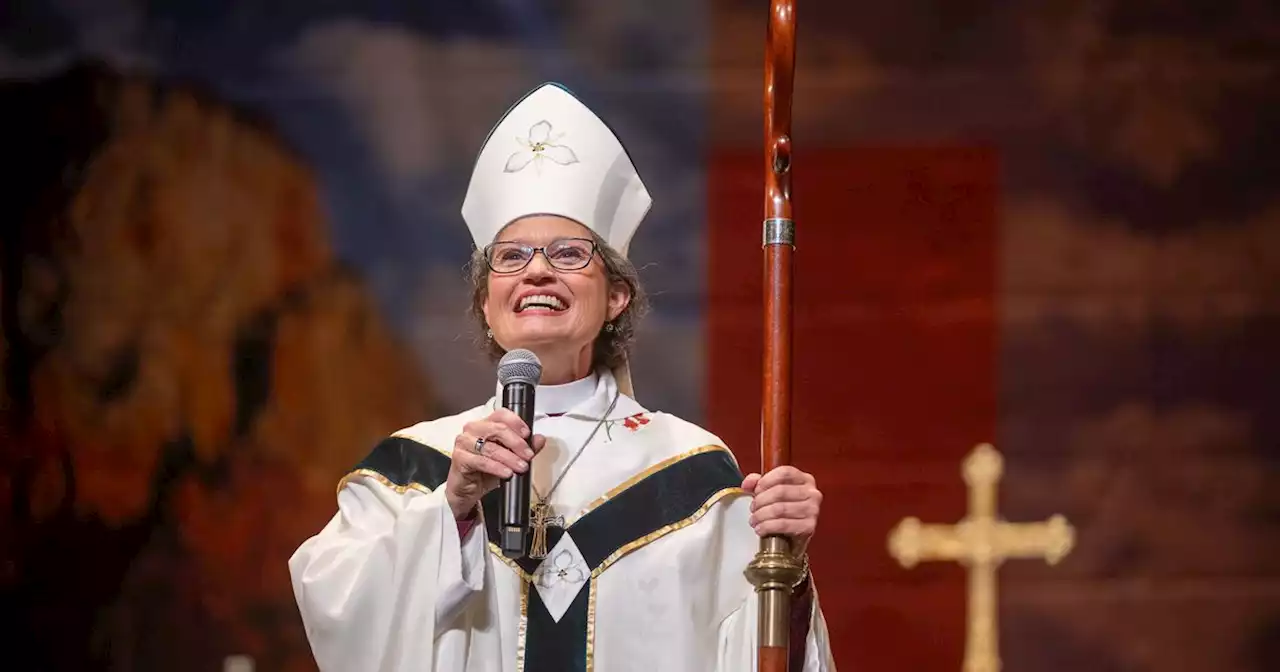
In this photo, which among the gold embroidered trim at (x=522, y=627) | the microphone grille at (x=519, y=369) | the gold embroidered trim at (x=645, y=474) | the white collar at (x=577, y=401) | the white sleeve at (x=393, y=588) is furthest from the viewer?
the white collar at (x=577, y=401)

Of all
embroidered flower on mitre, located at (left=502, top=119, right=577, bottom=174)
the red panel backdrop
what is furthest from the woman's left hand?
the red panel backdrop

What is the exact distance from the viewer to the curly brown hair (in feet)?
11.1

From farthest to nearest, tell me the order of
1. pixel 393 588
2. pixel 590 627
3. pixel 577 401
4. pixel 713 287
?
pixel 713 287 → pixel 577 401 → pixel 590 627 → pixel 393 588

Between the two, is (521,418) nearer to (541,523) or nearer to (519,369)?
(519,369)

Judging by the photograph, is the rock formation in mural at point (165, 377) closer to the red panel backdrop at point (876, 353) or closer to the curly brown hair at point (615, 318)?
the red panel backdrop at point (876, 353)

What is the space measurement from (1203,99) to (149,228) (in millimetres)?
2635

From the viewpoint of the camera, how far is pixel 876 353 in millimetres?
4527

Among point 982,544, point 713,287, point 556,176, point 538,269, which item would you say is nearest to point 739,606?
point 538,269

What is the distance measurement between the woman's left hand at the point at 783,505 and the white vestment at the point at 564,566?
0.99ft

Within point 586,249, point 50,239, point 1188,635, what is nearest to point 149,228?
point 50,239

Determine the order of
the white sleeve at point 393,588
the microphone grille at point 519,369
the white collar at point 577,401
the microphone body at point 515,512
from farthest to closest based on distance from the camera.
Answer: the white collar at point 577,401
the white sleeve at point 393,588
the microphone grille at point 519,369
the microphone body at point 515,512

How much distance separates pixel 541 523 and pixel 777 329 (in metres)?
0.60

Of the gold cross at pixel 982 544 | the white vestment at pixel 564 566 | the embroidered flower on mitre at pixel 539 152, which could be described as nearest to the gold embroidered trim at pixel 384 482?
the white vestment at pixel 564 566

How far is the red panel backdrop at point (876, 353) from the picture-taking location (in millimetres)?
4469
